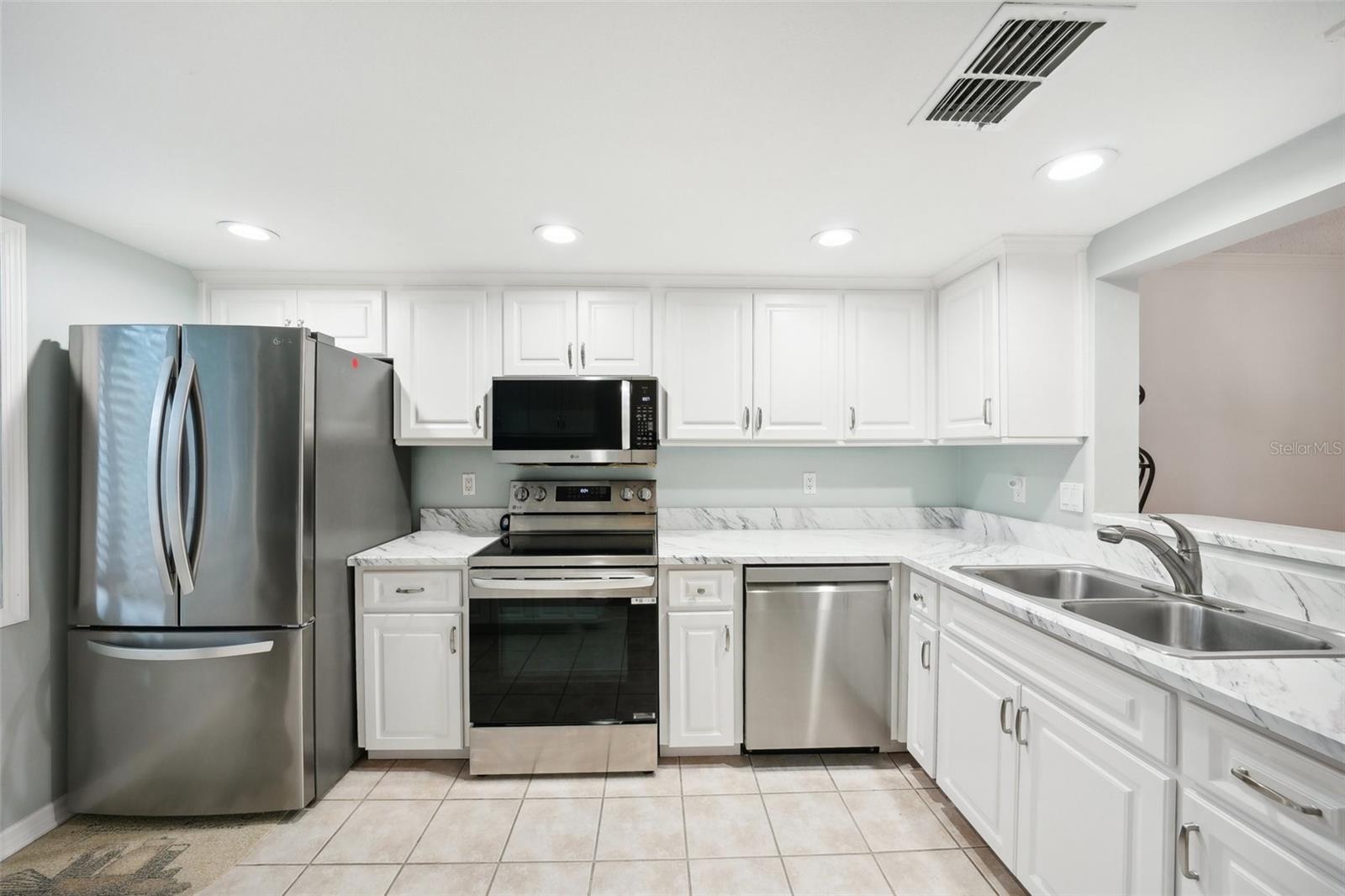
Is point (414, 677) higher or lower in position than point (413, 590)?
lower

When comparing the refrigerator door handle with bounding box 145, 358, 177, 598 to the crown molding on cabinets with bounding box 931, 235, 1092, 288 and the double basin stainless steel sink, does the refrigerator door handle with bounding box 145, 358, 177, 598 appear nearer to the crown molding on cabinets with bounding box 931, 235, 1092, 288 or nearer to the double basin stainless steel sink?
the double basin stainless steel sink

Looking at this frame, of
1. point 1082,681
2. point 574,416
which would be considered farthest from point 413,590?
point 1082,681

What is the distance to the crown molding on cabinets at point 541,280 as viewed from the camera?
260 centimetres

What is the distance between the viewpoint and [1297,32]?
1084 mm

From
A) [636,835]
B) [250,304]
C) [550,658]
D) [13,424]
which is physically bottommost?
[636,835]

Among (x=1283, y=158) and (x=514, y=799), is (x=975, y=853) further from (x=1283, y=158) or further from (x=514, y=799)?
(x=1283, y=158)

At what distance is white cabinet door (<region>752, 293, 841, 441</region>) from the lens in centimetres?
271

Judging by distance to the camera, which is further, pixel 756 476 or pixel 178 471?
pixel 756 476

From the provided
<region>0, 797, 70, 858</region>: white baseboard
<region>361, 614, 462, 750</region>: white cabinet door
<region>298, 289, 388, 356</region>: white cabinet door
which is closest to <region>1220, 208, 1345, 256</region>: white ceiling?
<region>361, 614, 462, 750</region>: white cabinet door

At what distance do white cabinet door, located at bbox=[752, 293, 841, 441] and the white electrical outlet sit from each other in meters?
0.96

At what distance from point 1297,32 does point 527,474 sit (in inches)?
114

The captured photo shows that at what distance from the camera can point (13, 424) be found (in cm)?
180

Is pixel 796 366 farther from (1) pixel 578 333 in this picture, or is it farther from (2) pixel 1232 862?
(2) pixel 1232 862

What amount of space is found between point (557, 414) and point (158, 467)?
55.5 inches
